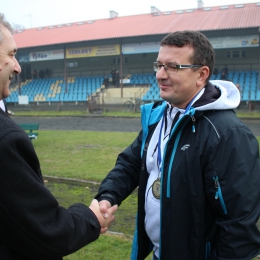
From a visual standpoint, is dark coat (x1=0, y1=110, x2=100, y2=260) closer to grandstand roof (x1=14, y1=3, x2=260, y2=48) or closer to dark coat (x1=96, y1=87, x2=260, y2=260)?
dark coat (x1=96, y1=87, x2=260, y2=260)

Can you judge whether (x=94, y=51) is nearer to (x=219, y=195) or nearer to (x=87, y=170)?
(x=87, y=170)

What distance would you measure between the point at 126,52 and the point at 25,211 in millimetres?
29320

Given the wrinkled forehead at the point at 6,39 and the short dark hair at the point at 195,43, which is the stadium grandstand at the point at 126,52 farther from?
the wrinkled forehead at the point at 6,39

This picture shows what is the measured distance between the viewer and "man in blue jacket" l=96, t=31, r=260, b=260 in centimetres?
192

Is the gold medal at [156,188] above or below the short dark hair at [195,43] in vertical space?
below

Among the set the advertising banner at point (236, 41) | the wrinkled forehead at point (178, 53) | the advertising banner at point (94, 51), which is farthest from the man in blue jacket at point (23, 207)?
the advertising banner at point (94, 51)

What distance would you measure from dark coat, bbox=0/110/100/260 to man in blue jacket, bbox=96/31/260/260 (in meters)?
0.61

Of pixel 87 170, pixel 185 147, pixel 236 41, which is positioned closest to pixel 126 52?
pixel 236 41

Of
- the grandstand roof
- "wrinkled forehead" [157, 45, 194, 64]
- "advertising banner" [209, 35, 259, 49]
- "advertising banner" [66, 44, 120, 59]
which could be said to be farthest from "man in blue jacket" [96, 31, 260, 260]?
"advertising banner" [66, 44, 120, 59]

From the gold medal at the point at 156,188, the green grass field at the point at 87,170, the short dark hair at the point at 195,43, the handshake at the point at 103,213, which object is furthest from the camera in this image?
the green grass field at the point at 87,170

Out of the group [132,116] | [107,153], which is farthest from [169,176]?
[132,116]

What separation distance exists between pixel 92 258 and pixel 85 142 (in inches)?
330

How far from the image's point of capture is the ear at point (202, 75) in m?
2.29

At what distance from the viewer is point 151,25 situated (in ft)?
101
